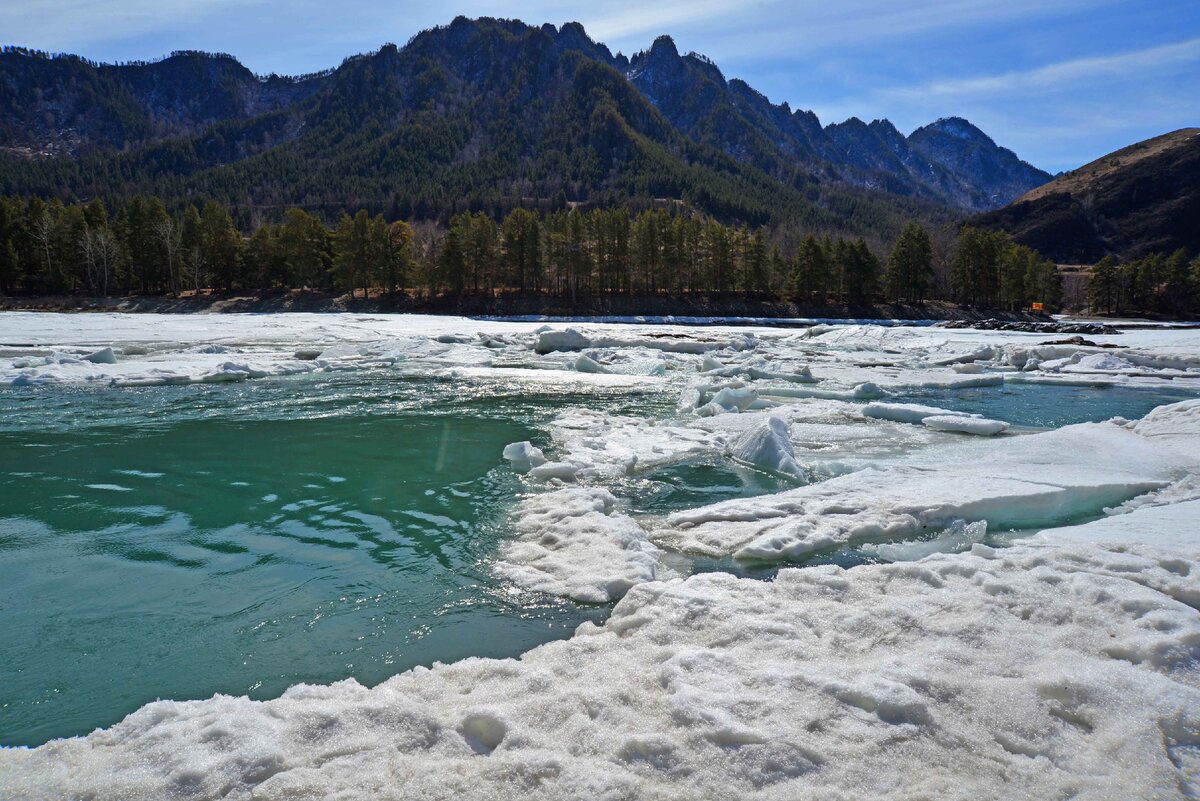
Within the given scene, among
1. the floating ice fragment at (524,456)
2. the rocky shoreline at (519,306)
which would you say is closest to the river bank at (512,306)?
the rocky shoreline at (519,306)

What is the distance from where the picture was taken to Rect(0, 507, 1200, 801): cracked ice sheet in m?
3.04

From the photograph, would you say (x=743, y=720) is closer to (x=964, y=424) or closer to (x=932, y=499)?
(x=932, y=499)

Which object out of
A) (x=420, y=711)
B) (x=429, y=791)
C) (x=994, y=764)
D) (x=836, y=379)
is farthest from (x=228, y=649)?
(x=836, y=379)

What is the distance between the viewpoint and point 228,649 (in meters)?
4.83

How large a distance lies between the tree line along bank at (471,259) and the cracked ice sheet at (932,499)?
211 feet

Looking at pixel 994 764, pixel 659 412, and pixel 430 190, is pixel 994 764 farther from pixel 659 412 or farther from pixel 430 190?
pixel 430 190

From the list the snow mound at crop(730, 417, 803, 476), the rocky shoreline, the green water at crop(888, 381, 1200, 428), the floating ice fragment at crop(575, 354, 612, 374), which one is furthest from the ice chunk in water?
the rocky shoreline

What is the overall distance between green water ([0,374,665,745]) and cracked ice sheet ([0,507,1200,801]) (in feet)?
2.65

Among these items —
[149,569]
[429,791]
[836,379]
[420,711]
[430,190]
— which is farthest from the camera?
[430,190]

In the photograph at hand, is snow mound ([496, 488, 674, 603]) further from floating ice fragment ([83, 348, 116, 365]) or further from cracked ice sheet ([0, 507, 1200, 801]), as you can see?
floating ice fragment ([83, 348, 116, 365])

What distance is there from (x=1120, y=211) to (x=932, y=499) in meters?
210

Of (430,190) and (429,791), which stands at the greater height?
(430,190)

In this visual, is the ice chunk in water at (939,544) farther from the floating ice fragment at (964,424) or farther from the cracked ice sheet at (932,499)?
the floating ice fragment at (964,424)

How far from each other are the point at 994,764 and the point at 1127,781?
22.1 inches
